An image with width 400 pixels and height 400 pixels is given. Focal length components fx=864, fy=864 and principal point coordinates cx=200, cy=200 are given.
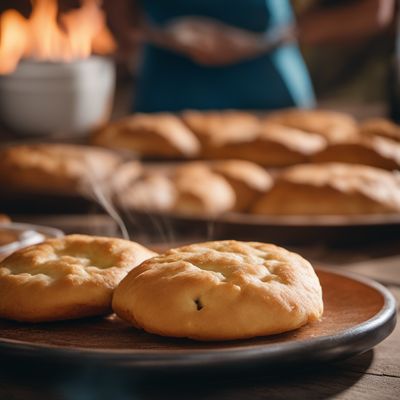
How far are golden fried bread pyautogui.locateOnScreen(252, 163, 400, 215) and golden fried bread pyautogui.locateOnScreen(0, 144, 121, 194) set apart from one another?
0.43 m

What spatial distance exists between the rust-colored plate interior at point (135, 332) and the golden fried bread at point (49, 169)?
108cm

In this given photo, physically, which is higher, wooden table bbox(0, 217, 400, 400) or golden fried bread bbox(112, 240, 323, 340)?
golden fried bread bbox(112, 240, 323, 340)

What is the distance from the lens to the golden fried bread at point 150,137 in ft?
8.43

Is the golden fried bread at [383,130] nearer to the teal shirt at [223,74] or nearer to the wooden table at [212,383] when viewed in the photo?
the teal shirt at [223,74]

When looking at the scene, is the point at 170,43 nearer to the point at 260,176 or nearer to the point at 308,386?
the point at 260,176

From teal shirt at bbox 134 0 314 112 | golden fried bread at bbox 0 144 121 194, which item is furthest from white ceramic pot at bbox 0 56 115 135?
teal shirt at bbox 134 0 314 112

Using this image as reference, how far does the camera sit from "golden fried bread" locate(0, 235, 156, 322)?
84 centimetres

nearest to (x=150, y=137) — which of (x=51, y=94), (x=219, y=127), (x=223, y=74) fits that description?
(x=219, y=127)

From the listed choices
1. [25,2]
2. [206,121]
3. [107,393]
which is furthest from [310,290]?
[25,2]

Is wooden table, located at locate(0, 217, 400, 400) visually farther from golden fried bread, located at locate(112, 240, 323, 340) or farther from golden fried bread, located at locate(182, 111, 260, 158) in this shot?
golden fried bread, located at locate(182, 111, 260, 158)

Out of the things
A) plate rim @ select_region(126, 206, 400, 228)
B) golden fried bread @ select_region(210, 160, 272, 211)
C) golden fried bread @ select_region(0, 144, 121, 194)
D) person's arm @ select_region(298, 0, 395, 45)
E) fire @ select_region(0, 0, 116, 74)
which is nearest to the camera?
plate rim @ select_region(126, 206, 400, 228)

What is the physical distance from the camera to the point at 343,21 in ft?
11.4

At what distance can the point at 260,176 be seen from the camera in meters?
2.01

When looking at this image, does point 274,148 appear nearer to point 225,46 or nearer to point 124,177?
point 124,177
